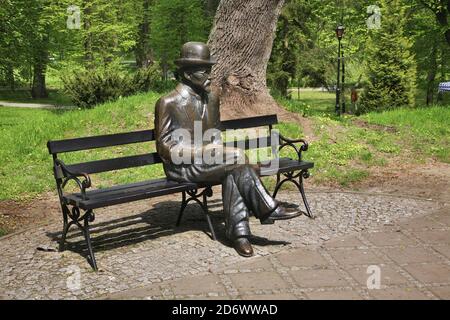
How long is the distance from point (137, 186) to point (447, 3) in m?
20.2

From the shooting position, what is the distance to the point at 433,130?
11.1 meters

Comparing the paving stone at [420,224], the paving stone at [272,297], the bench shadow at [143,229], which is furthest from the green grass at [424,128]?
the paving stone at [272,297]

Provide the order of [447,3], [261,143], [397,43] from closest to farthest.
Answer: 1. [261,143]
2. [397,43]
3. [447,3]

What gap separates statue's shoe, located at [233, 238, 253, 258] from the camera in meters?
5.15

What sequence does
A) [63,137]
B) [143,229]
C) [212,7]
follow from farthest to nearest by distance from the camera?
[212,7] → [63,137] → [143,229]

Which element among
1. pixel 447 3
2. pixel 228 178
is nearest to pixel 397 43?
pixel 447 3

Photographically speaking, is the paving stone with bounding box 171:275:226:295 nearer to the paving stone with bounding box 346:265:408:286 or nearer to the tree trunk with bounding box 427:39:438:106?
the paving stone with bounding box 346:265:408:286

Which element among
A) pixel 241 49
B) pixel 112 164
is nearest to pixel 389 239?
pixel 112 164

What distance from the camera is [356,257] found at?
5129mm

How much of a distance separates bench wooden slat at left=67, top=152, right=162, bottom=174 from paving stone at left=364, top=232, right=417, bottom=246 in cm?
242

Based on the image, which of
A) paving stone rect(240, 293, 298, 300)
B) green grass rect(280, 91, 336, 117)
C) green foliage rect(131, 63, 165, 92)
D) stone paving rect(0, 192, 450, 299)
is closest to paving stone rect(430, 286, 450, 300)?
stone paving rect(0, 192, 450, 299)

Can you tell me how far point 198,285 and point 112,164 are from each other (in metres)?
1.81

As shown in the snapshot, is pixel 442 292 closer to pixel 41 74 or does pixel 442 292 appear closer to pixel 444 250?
pixel 444 250

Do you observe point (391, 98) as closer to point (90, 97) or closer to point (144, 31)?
point (90, 97)
